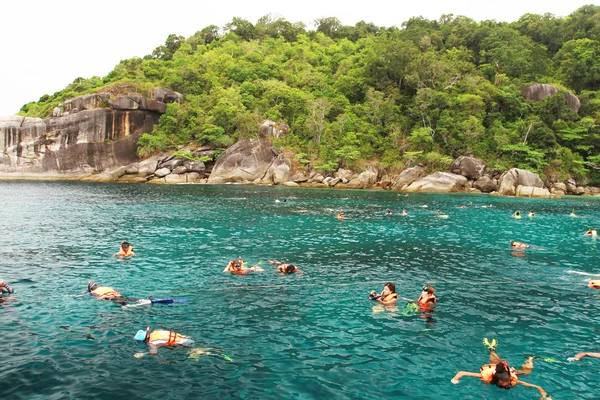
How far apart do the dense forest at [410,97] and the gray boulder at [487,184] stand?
4522 mm

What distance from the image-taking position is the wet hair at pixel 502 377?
9398mm

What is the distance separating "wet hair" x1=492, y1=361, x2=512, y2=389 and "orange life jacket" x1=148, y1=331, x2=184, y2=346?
786 cm

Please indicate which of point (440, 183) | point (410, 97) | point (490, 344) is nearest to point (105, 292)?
point (490, 344)

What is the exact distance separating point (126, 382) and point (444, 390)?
7.03m

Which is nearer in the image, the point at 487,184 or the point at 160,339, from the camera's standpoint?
the point at 160,339

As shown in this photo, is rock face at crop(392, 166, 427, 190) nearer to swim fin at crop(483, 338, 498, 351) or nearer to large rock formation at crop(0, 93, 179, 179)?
large rock formation at crop(0, 93, 179, 179)

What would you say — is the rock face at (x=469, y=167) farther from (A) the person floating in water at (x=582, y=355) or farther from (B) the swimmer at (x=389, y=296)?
(A) the person floating in water at (x=582, y=355)

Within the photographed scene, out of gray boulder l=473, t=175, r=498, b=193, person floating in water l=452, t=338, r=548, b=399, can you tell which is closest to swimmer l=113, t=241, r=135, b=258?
person floating in water l=452, t=338, r=548, b=399

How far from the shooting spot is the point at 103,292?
1478cm

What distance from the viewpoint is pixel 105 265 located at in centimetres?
1955

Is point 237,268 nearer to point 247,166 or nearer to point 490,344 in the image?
point 490,344

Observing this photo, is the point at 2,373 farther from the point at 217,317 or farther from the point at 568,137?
the point at 568,137

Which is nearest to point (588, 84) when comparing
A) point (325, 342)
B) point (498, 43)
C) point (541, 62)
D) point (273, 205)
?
point (541, 62)

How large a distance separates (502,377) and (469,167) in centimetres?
7169
